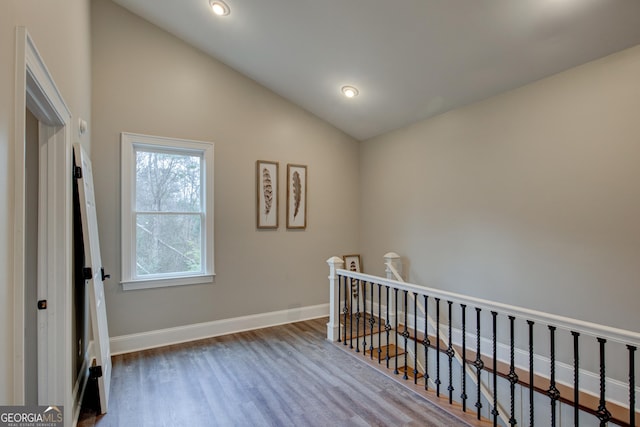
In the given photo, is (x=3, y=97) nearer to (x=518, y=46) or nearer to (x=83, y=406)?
(x=83, y=406)

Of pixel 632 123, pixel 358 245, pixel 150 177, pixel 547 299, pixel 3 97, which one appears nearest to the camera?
pixel 3 97

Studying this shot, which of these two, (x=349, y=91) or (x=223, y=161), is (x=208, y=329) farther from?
(x=349, y=91)

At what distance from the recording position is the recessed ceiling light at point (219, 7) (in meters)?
3.15

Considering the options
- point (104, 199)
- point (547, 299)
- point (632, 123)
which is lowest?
point (547, 299)

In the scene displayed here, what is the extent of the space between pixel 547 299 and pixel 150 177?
4165mm

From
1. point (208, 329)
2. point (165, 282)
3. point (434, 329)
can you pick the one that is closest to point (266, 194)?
point (165, 282)

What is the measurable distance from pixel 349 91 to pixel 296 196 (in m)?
1.53

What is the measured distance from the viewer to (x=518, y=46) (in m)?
2.75

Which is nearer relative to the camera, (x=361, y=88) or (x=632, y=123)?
(x=632, y=123)

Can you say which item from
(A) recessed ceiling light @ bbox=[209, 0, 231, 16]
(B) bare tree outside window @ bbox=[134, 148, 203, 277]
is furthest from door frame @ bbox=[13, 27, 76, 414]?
(A) recessed ceiling light @ bbox=[209, 0, 231, 16]

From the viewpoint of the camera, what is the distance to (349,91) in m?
4.00

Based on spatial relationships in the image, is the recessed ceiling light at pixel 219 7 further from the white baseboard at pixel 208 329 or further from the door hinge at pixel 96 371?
the white baseboard at pixel 208 329

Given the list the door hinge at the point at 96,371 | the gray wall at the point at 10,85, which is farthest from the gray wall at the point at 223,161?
the gray wall at the point at 10,85

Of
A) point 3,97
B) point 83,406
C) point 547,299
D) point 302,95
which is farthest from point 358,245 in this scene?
Answer: point 3,97
